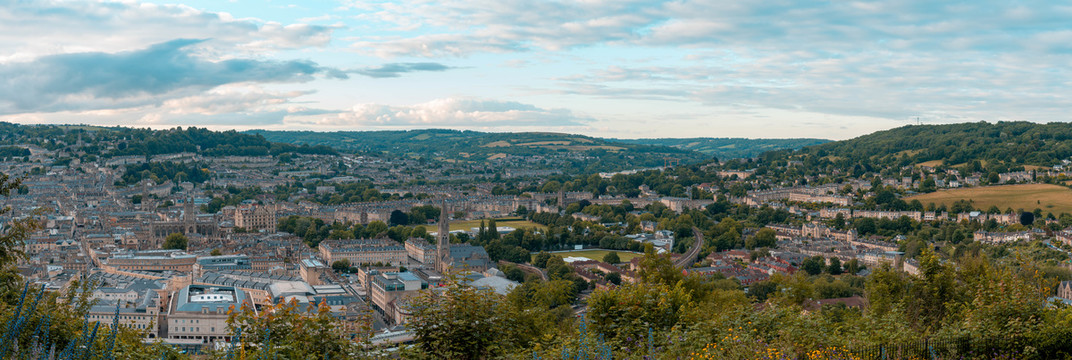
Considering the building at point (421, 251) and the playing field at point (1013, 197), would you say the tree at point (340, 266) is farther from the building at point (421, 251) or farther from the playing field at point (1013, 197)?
the playing field at point (1013, 197)

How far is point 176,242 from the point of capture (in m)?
57.5

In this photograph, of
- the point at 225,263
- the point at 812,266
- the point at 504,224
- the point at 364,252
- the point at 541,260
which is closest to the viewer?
the point at 812,266

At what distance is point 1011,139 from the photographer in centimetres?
9862

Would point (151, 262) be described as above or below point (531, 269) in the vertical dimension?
above

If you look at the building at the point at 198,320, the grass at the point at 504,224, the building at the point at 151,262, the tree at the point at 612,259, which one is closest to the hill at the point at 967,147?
the grass at the point at 504,224

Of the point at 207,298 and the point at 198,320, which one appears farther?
the point at 207,298

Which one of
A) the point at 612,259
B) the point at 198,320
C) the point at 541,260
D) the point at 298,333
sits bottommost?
the point at 612,259

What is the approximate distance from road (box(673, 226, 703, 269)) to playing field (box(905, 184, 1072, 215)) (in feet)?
75.5

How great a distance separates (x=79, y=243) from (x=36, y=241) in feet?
9.14

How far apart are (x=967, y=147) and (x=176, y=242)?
272 feet

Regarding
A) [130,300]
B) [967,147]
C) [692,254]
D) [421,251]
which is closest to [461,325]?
[130,300]

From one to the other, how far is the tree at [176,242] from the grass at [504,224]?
2114 cm

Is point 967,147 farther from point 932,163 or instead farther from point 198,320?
point 198,320

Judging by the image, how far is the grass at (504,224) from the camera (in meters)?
73.5
